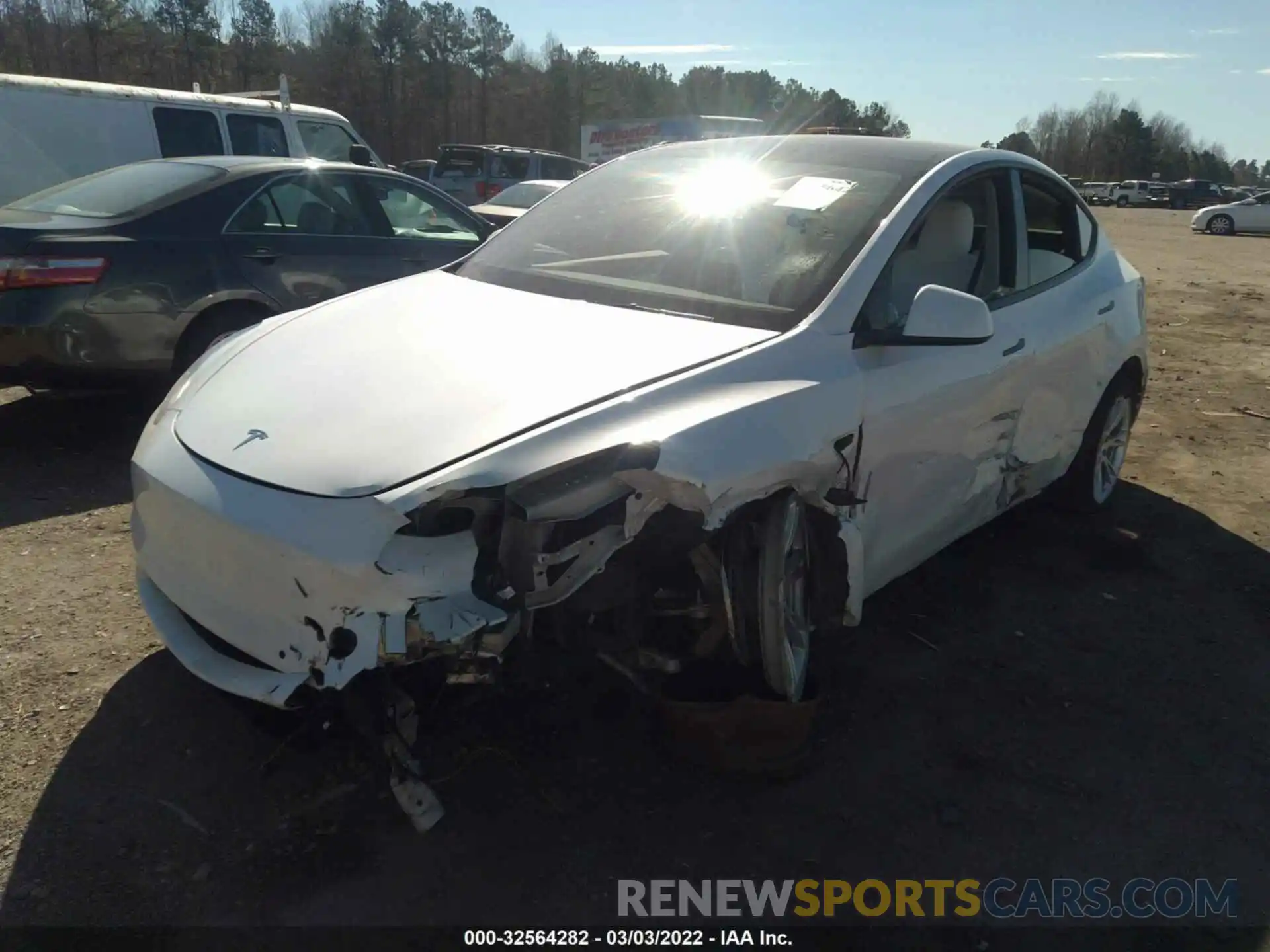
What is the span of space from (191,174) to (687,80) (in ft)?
228

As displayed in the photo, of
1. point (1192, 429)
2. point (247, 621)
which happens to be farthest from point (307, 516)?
point (1192, 429)

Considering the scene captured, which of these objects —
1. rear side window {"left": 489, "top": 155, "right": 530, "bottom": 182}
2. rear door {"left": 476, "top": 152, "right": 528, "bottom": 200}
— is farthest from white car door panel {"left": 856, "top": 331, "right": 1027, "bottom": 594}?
rear side window {"left": 489, "top": 155, "right": 530, "bottom": 182}

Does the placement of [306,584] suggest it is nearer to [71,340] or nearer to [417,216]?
[71,340]

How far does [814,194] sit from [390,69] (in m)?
58.3

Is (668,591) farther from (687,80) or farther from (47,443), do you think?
(687,80)

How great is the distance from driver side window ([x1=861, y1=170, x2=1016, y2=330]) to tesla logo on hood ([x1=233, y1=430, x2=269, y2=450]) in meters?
1.95

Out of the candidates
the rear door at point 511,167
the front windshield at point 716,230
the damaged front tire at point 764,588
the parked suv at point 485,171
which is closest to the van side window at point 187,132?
the front windshield at point 716,230

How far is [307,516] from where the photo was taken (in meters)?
2.19

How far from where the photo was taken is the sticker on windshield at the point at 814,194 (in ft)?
11.0

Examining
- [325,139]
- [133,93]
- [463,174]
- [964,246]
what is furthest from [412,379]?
[463,174]

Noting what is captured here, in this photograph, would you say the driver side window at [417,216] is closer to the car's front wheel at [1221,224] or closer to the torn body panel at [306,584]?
the torn body panel at [306,584]

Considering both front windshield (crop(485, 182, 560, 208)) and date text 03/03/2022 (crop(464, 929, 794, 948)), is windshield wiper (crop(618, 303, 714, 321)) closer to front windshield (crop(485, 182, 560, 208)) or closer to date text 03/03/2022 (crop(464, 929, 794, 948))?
date text 03/03/2022 (crop(464, 929, 794, 948))

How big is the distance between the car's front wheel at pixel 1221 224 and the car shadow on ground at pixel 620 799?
34625 millimetres

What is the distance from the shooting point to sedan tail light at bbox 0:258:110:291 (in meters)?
4.54
